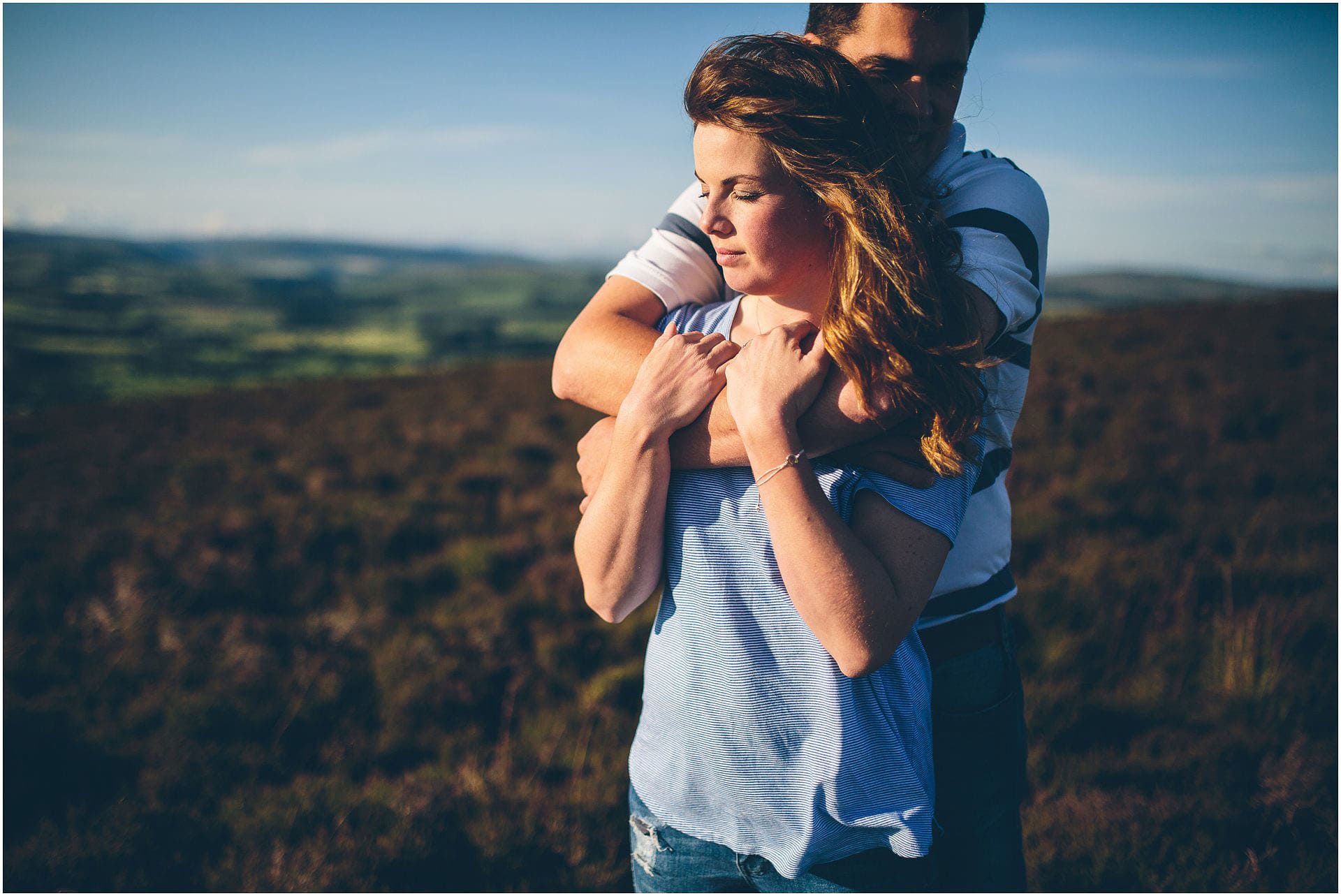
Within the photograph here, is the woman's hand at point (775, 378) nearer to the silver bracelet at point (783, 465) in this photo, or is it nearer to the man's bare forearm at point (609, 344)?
the silver bracelet at point (783, 465)

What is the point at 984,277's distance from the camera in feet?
4.10

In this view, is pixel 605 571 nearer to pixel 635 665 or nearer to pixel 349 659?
pixel 635 665

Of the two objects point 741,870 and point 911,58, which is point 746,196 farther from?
point 741,870

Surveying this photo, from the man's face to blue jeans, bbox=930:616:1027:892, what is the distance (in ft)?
3.70

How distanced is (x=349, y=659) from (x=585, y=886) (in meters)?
2.76

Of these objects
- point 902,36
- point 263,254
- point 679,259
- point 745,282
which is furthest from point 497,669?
point 263,254

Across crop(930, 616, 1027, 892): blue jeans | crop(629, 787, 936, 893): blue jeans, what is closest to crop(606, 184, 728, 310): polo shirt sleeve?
crop(930, 616, 1027, 892): blue jeans

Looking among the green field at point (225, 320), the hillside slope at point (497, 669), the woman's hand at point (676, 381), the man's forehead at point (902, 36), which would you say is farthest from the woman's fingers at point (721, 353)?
the green field at point (225, 320)

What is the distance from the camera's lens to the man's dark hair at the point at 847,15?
141cm

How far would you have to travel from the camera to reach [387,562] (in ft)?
22.6

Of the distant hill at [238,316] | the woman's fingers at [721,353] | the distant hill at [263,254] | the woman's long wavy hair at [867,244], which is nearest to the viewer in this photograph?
the woman's long wavy hair at [867,244]

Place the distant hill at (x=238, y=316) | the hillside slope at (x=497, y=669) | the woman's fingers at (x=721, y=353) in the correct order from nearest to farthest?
the woman's fingers at (x=721, y=353) → the hillside slope at (x=497, y=669) → the distant hill at (x=238, y=316)

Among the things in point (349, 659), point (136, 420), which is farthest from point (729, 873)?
point (136, 420)

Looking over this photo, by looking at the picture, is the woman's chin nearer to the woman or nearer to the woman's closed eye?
the woman
